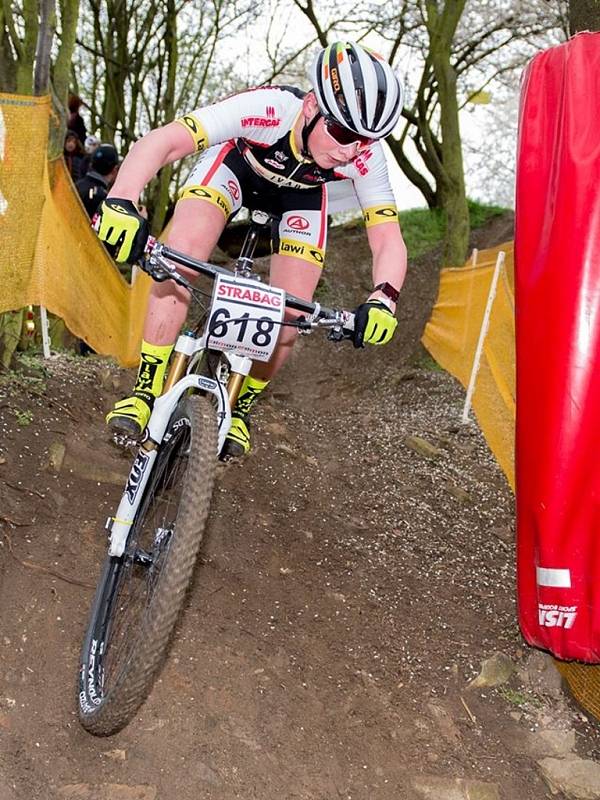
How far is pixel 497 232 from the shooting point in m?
20.4

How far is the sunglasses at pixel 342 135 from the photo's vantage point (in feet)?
11.1

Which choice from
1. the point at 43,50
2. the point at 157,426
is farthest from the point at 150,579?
the point at 43,50

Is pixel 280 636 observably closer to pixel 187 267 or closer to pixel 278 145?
pixel 187 267

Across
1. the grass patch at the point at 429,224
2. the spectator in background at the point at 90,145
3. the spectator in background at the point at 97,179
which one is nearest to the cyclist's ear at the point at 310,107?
the spectator in background at the point at 97,179

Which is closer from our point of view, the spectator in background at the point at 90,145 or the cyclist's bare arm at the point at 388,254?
the cyclist's bare arm at the point at 388,254

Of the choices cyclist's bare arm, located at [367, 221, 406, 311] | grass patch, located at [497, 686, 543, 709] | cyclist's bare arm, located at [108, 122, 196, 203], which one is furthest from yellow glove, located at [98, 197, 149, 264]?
grass patch, located at [497, 686, 543, 709]

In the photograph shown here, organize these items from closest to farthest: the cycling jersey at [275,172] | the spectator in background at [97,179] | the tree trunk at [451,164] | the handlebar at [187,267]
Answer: the handlebar at [187,267] → the cycling jersey at [275,172] → the spectator in background at [97,179] → the tree trunk at [451,164]

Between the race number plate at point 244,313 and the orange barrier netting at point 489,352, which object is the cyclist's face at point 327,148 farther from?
the orange barrier netting at point 489,352

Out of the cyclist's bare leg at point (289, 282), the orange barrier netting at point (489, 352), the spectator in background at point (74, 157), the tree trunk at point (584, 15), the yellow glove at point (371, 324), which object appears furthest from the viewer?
the spectator in background at point (74, 157)

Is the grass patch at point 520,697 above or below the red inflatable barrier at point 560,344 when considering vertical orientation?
below

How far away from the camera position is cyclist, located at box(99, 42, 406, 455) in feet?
10.8

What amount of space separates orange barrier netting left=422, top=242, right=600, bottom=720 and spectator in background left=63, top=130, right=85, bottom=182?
14.4 ft

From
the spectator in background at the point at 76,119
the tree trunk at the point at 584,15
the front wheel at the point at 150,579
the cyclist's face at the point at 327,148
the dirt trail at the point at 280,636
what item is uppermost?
the tree trunk at the point at 584,15

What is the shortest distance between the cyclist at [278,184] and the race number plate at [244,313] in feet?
1.13
